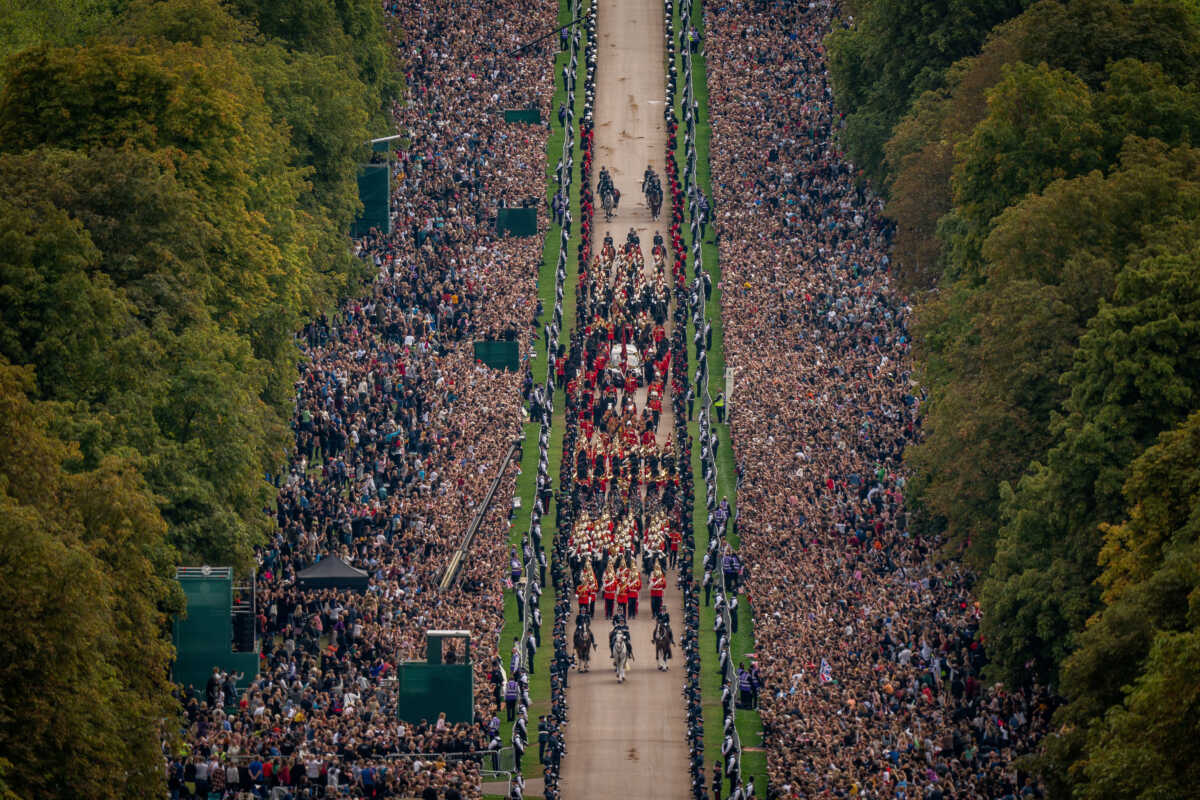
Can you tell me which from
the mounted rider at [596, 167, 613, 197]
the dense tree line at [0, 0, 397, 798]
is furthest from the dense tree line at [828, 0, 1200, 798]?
the dense tree line at [0, 0, 397, 798]

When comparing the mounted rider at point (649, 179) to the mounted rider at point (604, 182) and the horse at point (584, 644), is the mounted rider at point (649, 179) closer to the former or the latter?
the mounted rider at point (604, 182)

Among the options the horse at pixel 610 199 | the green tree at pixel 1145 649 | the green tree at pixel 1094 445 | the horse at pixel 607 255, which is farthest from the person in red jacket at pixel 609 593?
the horse at pixel 610 199

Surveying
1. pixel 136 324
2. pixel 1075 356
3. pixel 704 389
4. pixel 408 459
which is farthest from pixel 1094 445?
pixel 704 389

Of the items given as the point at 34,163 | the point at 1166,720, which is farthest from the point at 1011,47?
the point at 1166,720

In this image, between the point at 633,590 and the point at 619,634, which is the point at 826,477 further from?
the point at 619,634

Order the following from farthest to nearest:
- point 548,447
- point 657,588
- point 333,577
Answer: point 548,447 → point 657,588 → point 333,577

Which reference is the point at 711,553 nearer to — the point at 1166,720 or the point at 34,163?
the point at 34,163

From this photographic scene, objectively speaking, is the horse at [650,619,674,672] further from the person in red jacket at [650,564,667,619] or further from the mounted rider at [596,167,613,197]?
the mounted rider at [596,167,613,197]

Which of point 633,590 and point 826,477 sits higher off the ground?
point 826,477
